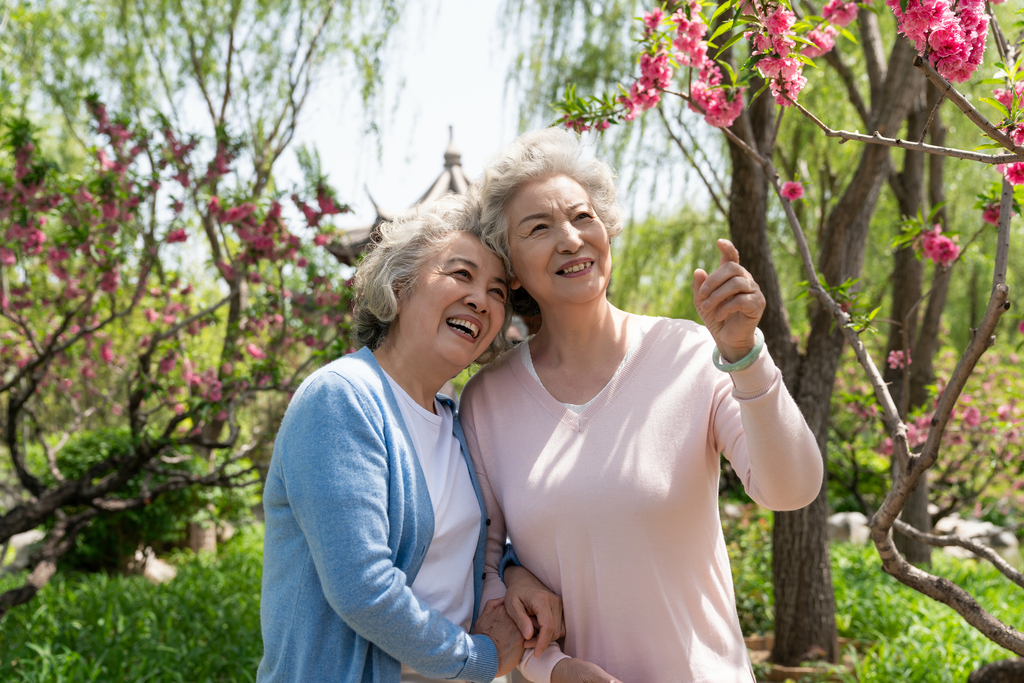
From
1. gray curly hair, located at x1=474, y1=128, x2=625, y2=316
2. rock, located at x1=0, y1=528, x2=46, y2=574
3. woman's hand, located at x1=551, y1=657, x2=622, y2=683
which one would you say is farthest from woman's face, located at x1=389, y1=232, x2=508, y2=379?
rock, located at x1=0, y1=528, x2=46, y2=574

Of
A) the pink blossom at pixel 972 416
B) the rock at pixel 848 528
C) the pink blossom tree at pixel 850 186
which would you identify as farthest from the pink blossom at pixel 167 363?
the rock at pixel 848 528

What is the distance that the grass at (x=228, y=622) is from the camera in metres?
3.71

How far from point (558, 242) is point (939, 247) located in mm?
1743

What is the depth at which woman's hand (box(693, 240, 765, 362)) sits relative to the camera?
1304mm

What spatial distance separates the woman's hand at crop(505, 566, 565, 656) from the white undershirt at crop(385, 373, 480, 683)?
0.11 meters

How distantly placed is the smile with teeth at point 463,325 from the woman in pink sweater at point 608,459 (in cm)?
22

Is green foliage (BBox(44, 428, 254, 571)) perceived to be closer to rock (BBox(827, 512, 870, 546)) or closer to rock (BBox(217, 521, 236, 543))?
rock (BBox(217, 521, 236, 543))

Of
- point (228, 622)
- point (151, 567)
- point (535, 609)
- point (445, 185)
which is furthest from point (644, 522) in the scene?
point (151, 567)

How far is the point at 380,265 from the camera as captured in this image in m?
1.84

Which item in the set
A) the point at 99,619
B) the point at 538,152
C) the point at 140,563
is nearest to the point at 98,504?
the point at 99,619

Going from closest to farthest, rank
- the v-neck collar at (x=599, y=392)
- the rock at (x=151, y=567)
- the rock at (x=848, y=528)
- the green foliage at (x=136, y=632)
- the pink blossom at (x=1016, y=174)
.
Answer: the pink blossom at (x=1016, y=174) → the v-neck collar at (x=599, y=392) → the green foliage at (x=136, y=632) → the rock at (x=151, y=567) → the rock at (x=848, y=528)

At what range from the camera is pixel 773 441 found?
4.61ft

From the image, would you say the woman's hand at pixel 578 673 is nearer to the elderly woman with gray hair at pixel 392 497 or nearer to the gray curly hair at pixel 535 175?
the elderly woman with gray hair at pixel 392 497

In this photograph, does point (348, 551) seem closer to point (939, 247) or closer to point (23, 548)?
point (939, 247)
